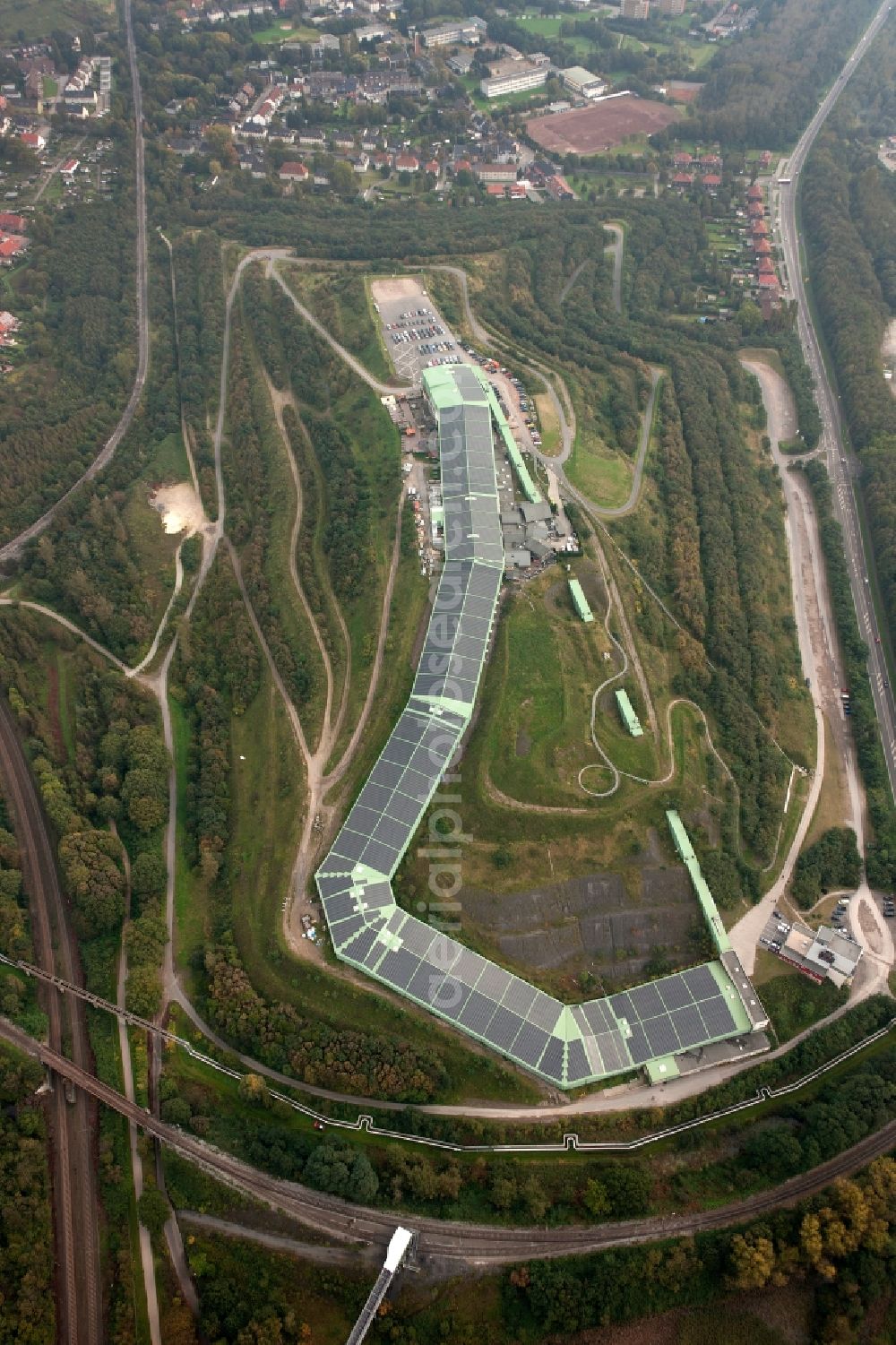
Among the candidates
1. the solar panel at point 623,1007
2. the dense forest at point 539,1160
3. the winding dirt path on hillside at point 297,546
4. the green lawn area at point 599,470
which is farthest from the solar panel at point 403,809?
the green lawn area at point 599,470

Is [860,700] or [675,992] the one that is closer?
[675,992]

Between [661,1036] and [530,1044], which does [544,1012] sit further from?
[661,1036]

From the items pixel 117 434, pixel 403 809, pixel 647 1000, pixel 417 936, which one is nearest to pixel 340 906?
pixel 417 936

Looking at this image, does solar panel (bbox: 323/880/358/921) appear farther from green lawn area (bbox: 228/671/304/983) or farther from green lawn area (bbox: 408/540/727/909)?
green lawn area (bbox: 408/540/727/909)

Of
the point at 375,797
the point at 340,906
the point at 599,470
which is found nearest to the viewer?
the point at 340,906

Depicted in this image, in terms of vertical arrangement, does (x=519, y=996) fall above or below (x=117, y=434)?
below

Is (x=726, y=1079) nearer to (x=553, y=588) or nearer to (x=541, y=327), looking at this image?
(x=553, y=588)

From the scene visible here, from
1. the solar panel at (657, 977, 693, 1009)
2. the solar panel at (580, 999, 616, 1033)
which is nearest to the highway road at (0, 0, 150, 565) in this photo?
the solar panel at (580, 999, 616, 1033)
